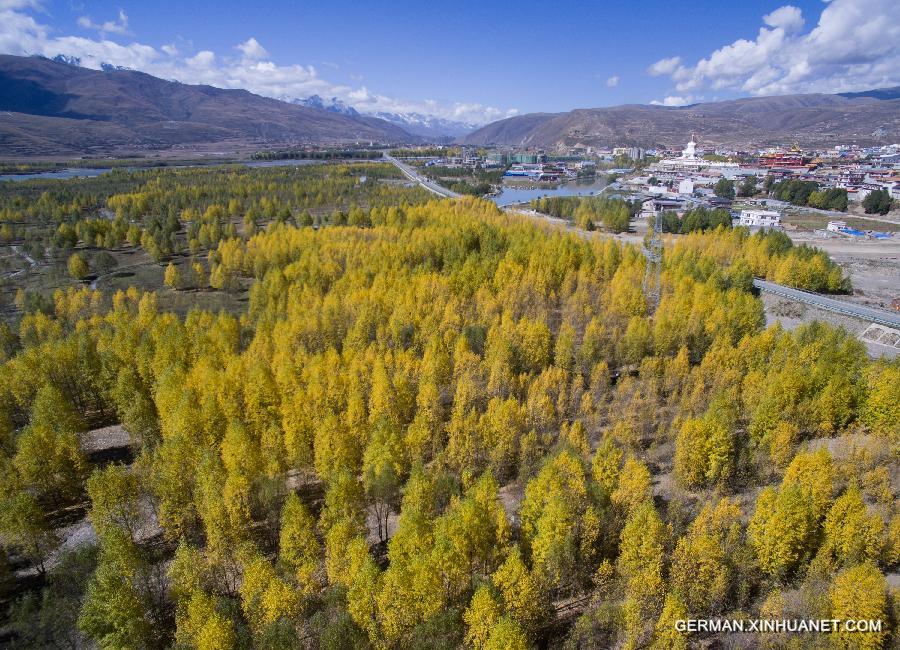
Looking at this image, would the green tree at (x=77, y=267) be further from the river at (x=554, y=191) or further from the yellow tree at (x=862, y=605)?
the river at (x=554, y=191)

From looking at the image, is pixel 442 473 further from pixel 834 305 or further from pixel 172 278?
pixel 172 278

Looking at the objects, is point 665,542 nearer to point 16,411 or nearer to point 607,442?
point 607,442

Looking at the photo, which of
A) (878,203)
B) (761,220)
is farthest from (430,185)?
(878,203)

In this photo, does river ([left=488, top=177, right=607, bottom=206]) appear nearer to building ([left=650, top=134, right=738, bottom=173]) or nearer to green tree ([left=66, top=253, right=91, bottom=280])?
building ([left=650, top=134, right=738, bottom=173])

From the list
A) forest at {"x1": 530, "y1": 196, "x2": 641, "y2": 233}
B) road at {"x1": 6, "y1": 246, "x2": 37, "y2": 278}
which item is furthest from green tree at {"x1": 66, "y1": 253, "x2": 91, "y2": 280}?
forest at {"x1": 530, "y1": 196, "x2": 641, "y2": 233}

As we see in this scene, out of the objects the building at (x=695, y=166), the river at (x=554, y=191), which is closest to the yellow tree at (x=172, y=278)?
the river at (x=554, y=191)
